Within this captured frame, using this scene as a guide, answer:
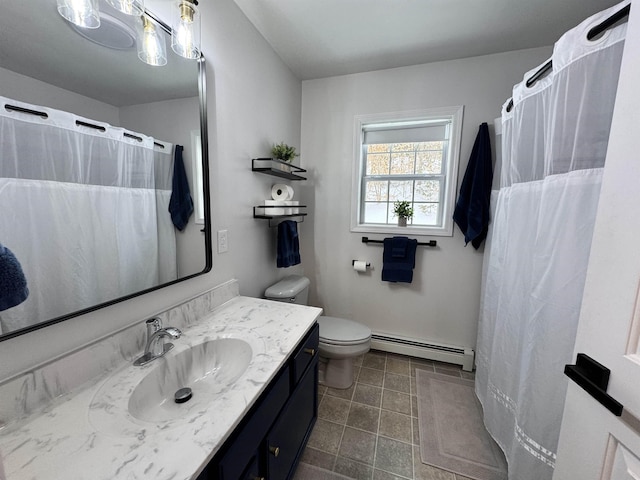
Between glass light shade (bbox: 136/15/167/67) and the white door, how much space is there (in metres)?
1.42

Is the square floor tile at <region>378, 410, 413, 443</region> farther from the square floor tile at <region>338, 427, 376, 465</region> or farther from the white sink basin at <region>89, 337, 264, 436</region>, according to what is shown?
the white sink basin at <region>89, 337, 264, 436</region>

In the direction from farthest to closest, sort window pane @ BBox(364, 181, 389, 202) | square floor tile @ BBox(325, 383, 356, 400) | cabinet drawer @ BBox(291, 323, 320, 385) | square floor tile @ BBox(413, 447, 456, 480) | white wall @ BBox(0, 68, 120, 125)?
window pane @ BBox(364, 181, 389, 202), square floor tile @ BBox(325, 383, 356, 400), square floor tile @ BBox(413, 447, 456, 480), cabinet drawer @ BBox(291, 323, 320, 385), white wall @ BBox(0, 68, 120, 125)

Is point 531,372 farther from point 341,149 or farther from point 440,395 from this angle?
point 341,149

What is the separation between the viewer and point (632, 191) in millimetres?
538

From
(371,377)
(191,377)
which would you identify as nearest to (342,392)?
(371,377)

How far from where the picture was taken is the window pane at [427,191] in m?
2.15

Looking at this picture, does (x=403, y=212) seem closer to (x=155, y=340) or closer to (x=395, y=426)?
(x=395, y=426)

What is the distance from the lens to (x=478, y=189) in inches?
71.7

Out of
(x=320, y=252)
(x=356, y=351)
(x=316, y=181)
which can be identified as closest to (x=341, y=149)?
(x=316, y=181)

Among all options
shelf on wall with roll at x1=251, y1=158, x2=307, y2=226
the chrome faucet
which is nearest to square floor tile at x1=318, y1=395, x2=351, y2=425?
the chrome faucet

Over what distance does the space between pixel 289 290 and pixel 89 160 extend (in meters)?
1.30

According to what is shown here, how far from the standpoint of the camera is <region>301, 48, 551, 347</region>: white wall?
6.17 feet

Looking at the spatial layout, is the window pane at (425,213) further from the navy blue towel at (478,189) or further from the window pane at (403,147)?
the window pane at (403,147)

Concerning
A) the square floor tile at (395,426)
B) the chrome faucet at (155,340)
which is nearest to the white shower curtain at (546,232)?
the square floor tile at (395,426)
